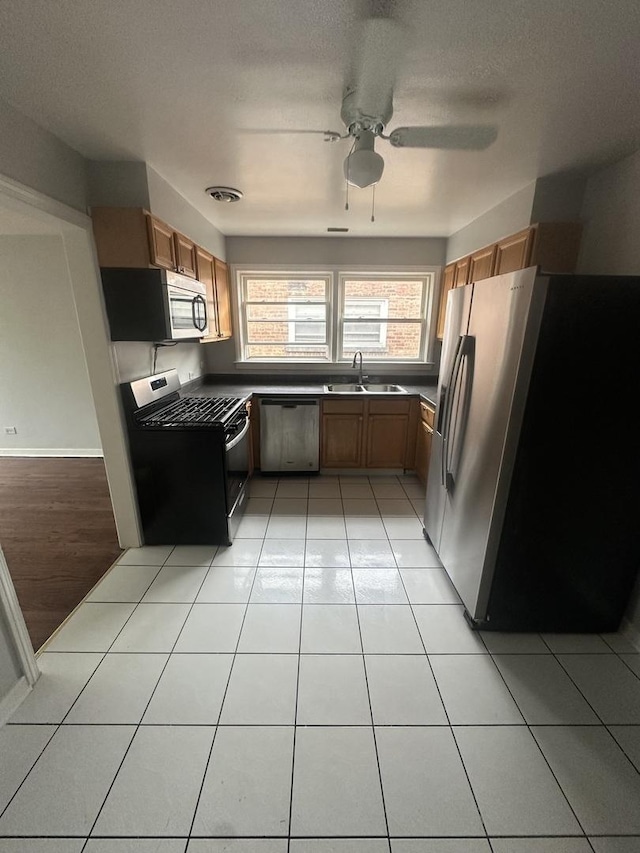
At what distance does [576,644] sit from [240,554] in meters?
1.98

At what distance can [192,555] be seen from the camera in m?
2.39

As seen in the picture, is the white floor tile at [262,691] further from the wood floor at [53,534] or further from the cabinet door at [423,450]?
the cabinet door at [423,450]

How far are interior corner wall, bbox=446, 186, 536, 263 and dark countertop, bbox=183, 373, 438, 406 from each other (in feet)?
4.38

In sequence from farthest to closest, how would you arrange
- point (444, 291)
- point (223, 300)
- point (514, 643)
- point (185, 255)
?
point (444, 291)
point (223, 300)
point (185, 255)
point (514, 643)

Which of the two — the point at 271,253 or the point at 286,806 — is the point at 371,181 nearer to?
the point at 286,806

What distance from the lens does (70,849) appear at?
104cm

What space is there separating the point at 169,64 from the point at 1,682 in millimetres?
2444

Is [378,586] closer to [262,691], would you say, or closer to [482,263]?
[262,691]

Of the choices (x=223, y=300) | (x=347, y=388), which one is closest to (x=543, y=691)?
(x=347, y=388)

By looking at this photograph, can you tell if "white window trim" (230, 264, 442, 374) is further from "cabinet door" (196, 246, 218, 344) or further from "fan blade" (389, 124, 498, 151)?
"fan blade" (389, 124, 498, 151)

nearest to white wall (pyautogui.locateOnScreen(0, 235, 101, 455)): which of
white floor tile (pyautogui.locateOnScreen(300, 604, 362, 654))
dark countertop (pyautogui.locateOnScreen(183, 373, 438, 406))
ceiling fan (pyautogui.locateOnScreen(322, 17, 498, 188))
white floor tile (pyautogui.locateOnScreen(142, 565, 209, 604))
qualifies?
dark countertop (pyautogui.locateOnScreen(183, 373, 438, 406))

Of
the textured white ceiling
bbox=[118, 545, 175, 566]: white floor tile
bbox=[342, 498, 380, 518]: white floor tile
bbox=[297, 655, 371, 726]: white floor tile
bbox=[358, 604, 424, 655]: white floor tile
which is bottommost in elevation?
bbox=[342, 498, 380, 518]: white floor tile

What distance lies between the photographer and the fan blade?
1294mm

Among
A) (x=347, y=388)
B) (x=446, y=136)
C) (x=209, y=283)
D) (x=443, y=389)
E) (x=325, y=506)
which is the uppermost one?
(x=446, y=136)
